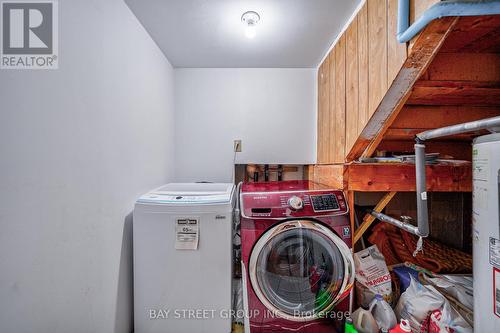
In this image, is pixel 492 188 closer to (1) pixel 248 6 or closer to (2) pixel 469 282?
(2) pixel 469 282

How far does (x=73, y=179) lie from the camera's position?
96 cm

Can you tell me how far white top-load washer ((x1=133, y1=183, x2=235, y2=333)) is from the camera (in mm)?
1334

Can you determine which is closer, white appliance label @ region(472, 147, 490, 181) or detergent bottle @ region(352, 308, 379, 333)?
white appliance label @ region(472, 147, 490, 181)

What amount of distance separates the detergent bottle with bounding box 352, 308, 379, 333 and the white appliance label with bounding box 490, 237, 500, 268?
715mm

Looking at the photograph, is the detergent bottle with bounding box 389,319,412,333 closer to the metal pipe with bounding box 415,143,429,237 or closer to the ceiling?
the metal pipe with bounding box 415,143,429,237

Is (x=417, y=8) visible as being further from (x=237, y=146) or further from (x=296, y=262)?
(x=237, y=146)

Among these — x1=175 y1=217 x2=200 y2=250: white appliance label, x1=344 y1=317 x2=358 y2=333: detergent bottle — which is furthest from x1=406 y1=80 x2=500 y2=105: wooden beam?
x1=175 y1=217 x2=200 y2=250: white appliance label

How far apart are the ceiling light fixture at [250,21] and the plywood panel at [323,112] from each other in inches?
32.8

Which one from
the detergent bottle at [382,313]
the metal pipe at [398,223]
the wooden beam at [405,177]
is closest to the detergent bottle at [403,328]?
the detergent bottle at [382,313]

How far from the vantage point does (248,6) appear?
1342 millimetres

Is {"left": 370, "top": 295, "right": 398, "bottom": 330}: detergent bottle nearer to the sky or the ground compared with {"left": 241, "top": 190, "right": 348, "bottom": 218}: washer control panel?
nearer to the ground

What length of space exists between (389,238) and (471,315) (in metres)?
0.68

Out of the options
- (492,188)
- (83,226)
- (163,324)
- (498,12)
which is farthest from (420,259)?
(83,226)


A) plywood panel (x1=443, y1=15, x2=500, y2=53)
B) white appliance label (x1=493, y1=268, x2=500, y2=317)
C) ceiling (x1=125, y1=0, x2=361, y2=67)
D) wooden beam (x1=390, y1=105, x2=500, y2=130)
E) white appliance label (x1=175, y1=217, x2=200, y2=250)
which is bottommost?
white appliance label (x1=493, y1=268, x2=500, y2=317)
